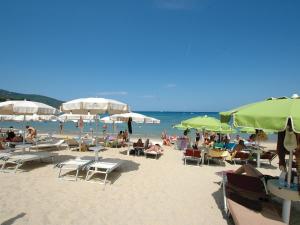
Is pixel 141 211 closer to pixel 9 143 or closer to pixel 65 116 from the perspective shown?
pixel 9 143

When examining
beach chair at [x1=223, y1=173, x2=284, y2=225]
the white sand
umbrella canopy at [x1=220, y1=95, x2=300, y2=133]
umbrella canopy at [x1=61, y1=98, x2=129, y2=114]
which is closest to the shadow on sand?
the white sand

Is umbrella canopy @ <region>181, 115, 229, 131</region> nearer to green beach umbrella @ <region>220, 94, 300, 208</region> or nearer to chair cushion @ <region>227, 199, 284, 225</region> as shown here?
chair cushion @ <region>227, 199, 284, 225</region>

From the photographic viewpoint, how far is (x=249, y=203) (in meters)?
4.17

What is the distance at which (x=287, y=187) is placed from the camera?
4.02 m

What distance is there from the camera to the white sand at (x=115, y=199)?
4.37 m

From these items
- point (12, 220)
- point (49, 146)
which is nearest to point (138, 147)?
point (49, 146)

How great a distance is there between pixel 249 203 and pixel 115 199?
277cm

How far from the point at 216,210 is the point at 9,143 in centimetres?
1064

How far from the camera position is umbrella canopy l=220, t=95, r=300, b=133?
3104mm

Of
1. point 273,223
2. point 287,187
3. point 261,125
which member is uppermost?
point 261,125

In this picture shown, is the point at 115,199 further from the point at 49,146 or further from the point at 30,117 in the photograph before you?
the point at 30,117

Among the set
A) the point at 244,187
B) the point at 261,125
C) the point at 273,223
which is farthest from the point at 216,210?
the point at 261,125

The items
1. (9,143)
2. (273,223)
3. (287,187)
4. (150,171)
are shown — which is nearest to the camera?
(273,223)

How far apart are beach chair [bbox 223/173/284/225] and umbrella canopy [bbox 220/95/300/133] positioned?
144 cm
